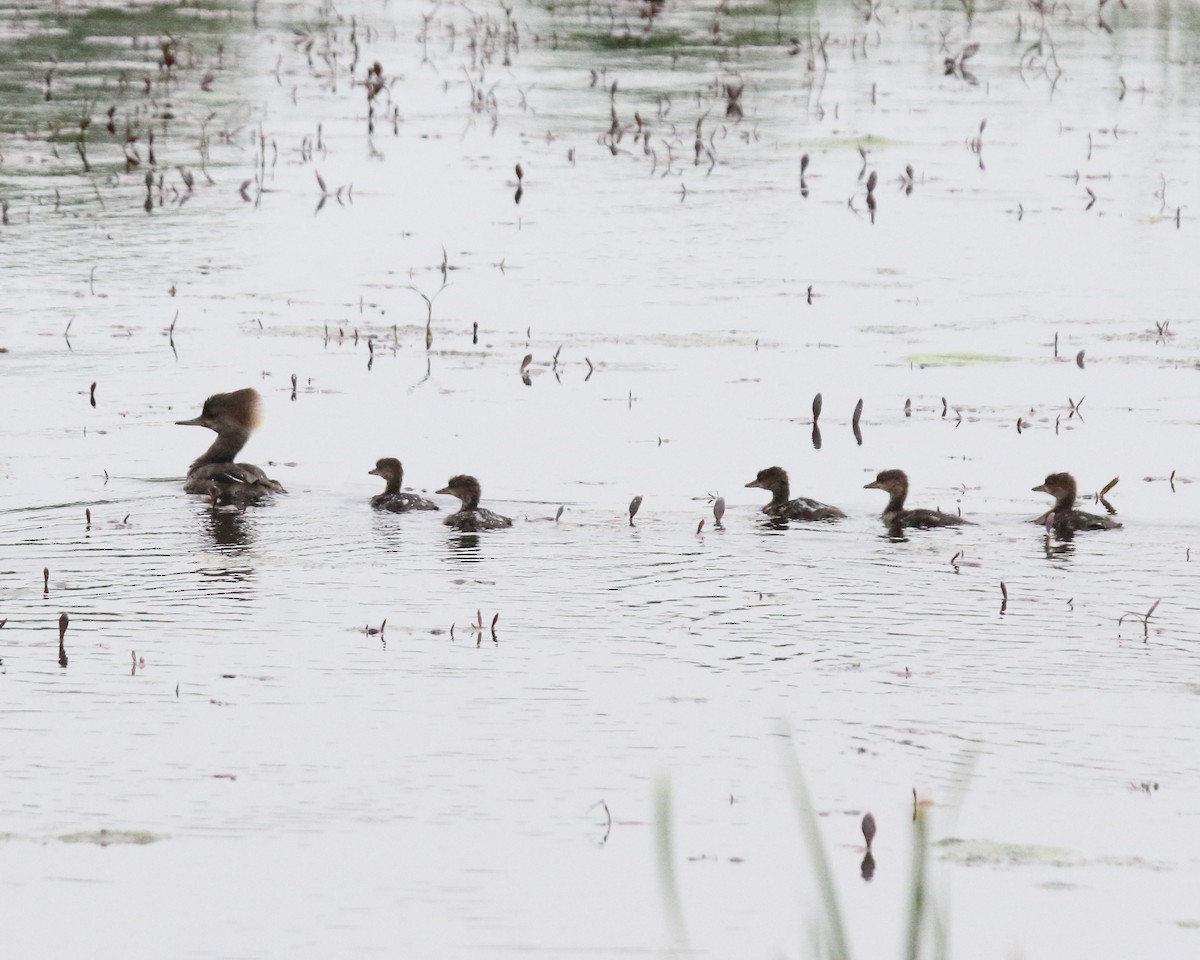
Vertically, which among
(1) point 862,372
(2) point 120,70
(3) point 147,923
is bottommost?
(3) point 147,923

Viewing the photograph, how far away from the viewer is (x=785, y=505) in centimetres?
760

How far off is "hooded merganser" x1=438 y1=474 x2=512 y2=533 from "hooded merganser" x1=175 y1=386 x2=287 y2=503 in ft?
2.47

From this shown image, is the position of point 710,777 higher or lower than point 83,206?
lower

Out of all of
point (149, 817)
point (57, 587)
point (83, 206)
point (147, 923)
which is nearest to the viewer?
point (147, 923)

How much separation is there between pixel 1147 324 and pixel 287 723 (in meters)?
6.80

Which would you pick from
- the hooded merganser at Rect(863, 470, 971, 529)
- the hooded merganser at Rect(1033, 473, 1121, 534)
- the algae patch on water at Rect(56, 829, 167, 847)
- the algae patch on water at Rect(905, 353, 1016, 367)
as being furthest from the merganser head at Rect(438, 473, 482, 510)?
the algae patch on water at Rect(905, 353, 1016, 367)

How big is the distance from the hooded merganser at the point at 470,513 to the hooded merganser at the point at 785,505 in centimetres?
96

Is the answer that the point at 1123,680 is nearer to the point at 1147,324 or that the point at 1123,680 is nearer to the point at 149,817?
the point at 149,817

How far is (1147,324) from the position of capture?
11.0m

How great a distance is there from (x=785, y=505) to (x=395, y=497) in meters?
1.40

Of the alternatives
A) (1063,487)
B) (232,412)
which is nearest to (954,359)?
(1063,487)

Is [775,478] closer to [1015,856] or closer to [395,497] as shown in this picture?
[395,497]

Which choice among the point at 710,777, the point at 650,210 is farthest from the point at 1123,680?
the point at 650,210

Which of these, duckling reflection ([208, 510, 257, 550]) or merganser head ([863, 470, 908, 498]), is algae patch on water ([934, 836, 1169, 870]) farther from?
duckling reflection ([208, 510, 257, 550])
